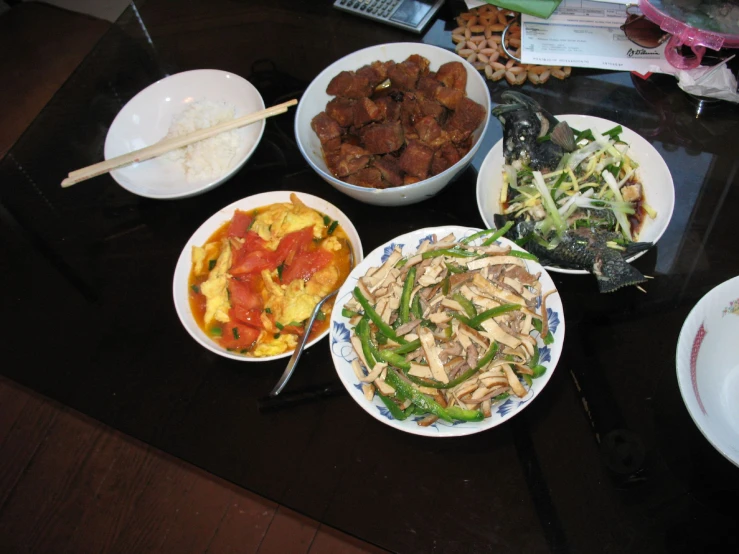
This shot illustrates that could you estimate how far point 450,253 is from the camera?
144 centimetres

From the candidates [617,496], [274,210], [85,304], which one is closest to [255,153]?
[274,210]

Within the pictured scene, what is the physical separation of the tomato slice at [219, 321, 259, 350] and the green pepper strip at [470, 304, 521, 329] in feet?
2.16

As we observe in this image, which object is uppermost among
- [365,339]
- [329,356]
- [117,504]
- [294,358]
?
[365,339]

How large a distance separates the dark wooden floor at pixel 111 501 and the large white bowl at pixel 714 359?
1.24 m

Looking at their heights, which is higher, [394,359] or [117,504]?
[394,359]

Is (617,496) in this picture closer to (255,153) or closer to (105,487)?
(255,153)

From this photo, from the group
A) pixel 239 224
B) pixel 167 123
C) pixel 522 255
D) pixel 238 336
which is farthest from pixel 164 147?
pixel 522 255

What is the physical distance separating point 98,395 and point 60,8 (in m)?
2.78

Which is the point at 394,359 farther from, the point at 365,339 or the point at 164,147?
the point at 164,147

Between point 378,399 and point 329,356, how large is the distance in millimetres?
313

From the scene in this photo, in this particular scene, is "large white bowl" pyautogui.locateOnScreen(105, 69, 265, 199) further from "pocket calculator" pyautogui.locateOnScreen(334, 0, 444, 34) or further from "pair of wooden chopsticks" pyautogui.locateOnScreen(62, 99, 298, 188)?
"pocket calculator" pyautogui.locateOnScreen(334, 0, 444, 34)

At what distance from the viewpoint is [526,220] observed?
5.27 ft

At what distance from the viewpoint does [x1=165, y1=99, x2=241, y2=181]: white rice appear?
204cm

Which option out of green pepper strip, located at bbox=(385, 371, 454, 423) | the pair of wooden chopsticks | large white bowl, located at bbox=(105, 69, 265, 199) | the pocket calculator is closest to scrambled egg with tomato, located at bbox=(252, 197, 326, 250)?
A: large white bowl, located at bbox=(105, 69, 265, 199)
